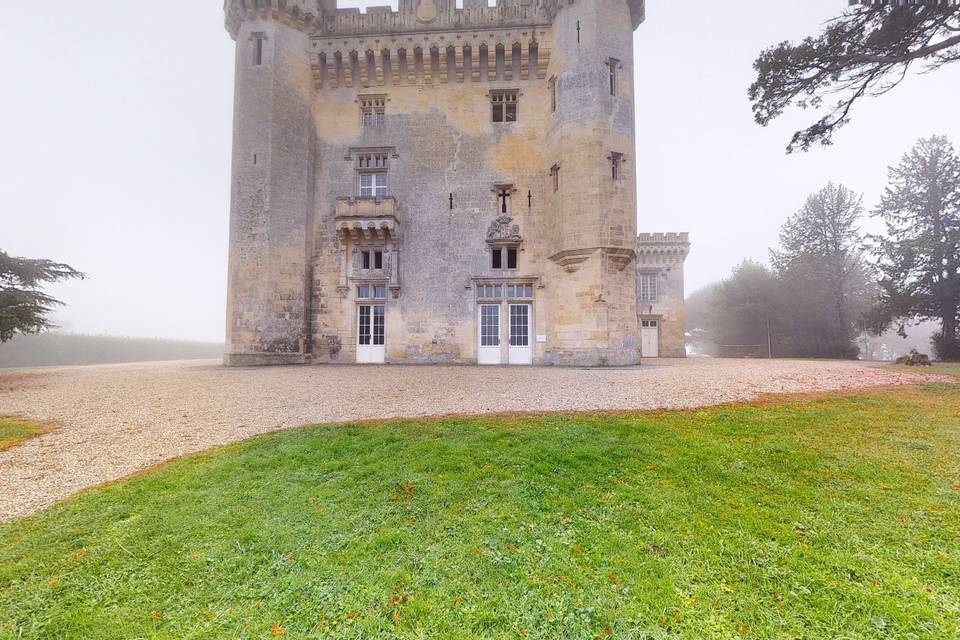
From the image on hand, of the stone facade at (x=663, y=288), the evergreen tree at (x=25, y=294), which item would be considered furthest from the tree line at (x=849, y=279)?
the evergreen tree at (x=25, y=294)

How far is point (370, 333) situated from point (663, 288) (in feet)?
67.8

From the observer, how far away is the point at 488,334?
1830 centimetres

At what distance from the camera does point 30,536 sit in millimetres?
3395

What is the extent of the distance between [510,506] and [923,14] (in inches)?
514

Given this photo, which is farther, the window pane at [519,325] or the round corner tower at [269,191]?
the window pane at [519,325]

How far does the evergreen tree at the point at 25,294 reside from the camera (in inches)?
491

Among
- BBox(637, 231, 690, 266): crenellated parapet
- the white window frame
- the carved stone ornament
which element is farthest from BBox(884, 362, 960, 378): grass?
the carved stone ornament

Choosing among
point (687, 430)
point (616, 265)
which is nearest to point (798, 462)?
point (687, 430)

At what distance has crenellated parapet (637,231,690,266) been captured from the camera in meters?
27.5

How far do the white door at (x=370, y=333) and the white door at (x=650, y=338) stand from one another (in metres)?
18.4

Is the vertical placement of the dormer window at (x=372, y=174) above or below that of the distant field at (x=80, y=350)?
above

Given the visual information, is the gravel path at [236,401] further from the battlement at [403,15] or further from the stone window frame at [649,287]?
the battlement at [403,15]

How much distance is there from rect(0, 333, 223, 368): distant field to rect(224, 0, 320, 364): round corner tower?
18262 millimetres

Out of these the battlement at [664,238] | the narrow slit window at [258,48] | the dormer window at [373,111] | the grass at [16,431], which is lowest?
the grass at [16,431]
